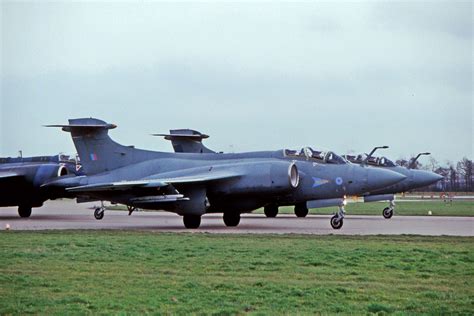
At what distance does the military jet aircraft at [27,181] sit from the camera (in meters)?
29.1

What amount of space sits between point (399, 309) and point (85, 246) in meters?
7.87

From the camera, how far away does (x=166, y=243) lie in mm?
15117

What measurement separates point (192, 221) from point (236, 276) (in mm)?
11490

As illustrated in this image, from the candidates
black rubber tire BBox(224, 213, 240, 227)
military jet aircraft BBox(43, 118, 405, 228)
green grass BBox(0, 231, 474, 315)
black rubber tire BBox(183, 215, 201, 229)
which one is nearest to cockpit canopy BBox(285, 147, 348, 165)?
military jet aircraft BBox(43, 118, 405, 228)

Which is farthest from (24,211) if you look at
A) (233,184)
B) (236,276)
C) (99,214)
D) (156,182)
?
(236,276)

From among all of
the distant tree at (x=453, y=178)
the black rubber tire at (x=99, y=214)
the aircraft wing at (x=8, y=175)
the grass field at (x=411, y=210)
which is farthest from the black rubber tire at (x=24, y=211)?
the distant tree at (x=453, y=178)

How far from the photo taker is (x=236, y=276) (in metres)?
10.2

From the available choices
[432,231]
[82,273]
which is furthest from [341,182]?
[82,273]

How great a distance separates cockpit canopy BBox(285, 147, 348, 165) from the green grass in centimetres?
651

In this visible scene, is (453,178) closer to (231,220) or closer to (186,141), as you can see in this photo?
(186,141)

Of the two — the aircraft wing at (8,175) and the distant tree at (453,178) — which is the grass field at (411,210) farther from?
the distant tree at (453,178)

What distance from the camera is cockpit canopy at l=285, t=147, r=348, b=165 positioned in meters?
22.1

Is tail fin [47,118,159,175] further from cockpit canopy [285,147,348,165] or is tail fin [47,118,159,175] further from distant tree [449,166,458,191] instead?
distant tree [449,166,458,191]

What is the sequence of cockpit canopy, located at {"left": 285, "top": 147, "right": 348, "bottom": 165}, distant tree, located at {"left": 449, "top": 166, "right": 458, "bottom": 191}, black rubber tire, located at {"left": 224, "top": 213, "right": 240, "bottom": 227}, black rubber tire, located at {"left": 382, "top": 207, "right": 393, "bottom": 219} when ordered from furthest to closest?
distant tree, located at {"left": 449, "top": 166, "right": 458, "bottom": 191} → black rubber tire, located at {"left": 382, "top": 207, "right": 393, "bottom": 219} → black rubber tire, located at {"left": 224, "top": 213, "right": 240, "bottom": 227} → cockpit canopy, located at {"left": 285, "top": 147, "right": 348, "bottom": 165}
